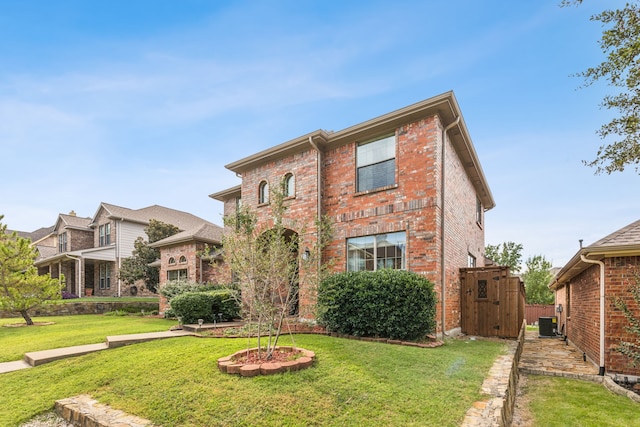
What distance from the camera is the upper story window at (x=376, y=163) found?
1007 cm

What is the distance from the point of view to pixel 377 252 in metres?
10.0

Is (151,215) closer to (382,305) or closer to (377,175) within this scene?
(377,175)

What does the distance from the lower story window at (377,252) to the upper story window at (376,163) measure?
1560mm

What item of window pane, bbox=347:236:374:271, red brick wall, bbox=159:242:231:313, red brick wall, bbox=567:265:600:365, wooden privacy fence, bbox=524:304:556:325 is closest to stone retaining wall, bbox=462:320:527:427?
red brick wall, bbox=567:265:600:365

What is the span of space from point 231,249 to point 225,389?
2.23 metres

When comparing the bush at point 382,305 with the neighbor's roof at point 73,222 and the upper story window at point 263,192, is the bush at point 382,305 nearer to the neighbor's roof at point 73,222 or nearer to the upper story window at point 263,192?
the upper story window at point 263,192

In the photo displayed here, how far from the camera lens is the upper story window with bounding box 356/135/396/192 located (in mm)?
10070

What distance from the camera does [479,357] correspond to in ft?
22.0

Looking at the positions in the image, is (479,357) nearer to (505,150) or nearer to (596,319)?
(596,319)

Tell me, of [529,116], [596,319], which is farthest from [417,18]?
[596,319]

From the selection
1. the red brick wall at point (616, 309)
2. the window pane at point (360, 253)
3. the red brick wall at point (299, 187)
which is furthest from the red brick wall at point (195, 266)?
the red brick wall at point (616, 309)

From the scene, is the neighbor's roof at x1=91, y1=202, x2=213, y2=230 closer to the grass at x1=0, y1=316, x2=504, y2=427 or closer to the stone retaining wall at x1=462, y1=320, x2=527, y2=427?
the grass at x1=0, y1=316, x2=504, y2=427

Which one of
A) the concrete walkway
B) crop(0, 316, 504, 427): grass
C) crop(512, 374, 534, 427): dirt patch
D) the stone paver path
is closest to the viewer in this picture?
crop(0, 316, 504, 427): grass

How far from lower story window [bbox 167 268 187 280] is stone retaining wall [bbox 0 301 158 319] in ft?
8.88
